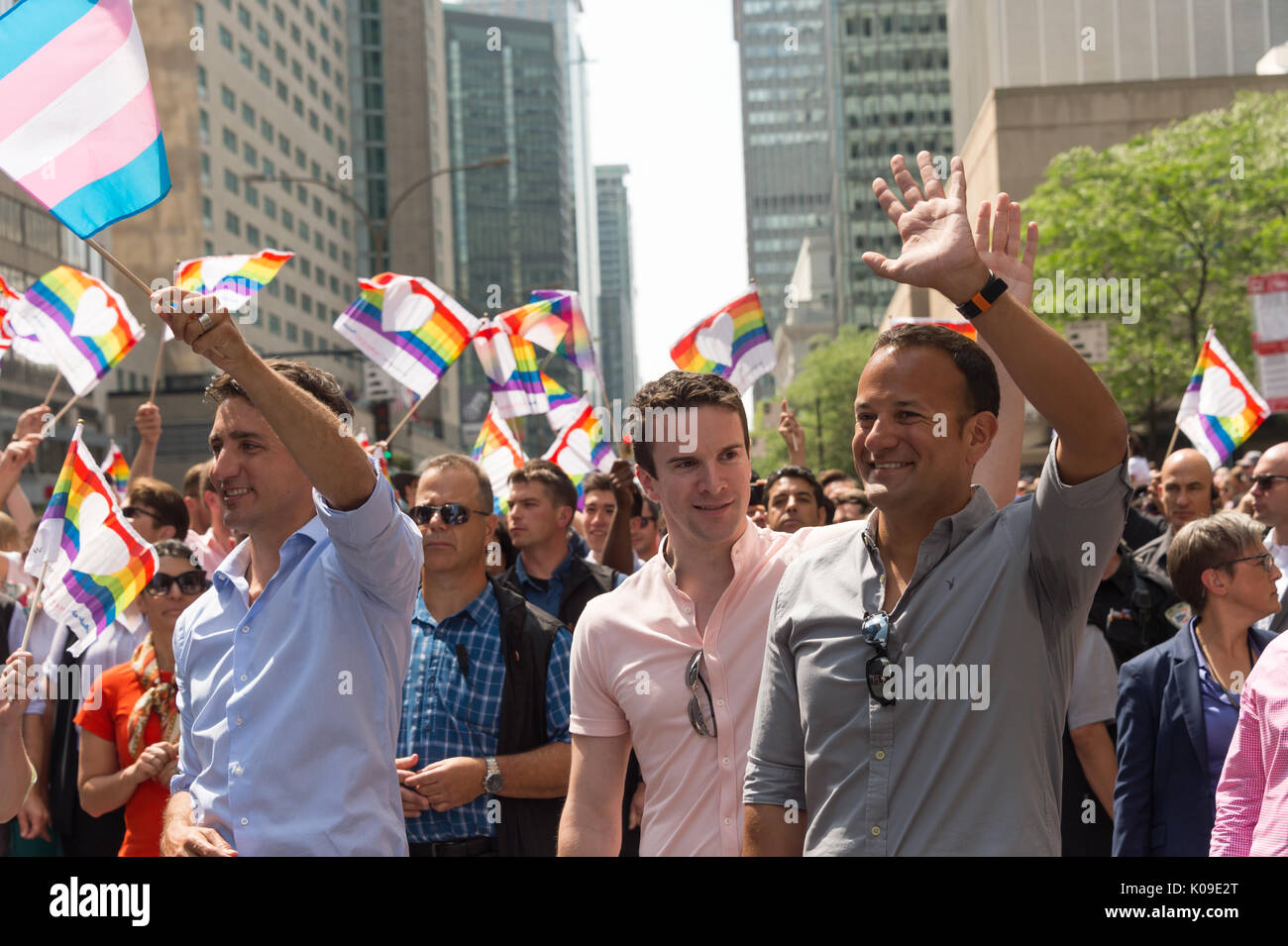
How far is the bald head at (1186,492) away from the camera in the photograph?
8211 mm

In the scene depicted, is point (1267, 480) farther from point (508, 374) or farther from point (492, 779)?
point (508, 374)

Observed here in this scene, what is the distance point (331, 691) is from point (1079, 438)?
5.99 ft

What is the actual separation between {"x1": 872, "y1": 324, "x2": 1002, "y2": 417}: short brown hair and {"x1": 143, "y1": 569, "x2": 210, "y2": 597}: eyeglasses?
12.5ft

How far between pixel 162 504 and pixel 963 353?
560 centimetres

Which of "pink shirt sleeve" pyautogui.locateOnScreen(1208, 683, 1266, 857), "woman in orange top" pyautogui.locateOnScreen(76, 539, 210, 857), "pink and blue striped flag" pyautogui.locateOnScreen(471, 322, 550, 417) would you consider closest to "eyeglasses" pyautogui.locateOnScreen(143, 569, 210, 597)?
"woman in orange top" pyautogui.locateOnScreen(76, 539, 210, 857)

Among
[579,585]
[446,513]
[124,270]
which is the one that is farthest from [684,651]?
[579,585]

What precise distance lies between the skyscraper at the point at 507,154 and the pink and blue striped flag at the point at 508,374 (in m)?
141

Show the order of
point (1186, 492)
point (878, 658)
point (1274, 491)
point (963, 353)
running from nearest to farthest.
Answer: point (878, 658)
point (963, 353)
point (1274, 491)
point (1186, 492)

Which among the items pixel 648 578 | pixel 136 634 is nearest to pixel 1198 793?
pixel 648 578

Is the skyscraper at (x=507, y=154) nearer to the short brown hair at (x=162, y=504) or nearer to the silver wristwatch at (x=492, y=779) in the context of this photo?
the short brown hair at (x=162, y=504)

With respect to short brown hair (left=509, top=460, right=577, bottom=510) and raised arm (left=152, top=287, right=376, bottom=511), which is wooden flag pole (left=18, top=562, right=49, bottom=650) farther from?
short brown hair (left=509, top=460, right=577, bottom=510)

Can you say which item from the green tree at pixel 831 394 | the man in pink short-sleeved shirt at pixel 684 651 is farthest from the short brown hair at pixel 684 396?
the green tree at pixel 831 394

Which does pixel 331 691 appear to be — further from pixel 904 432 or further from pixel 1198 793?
pixel 1198 793

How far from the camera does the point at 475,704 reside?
482 cm
